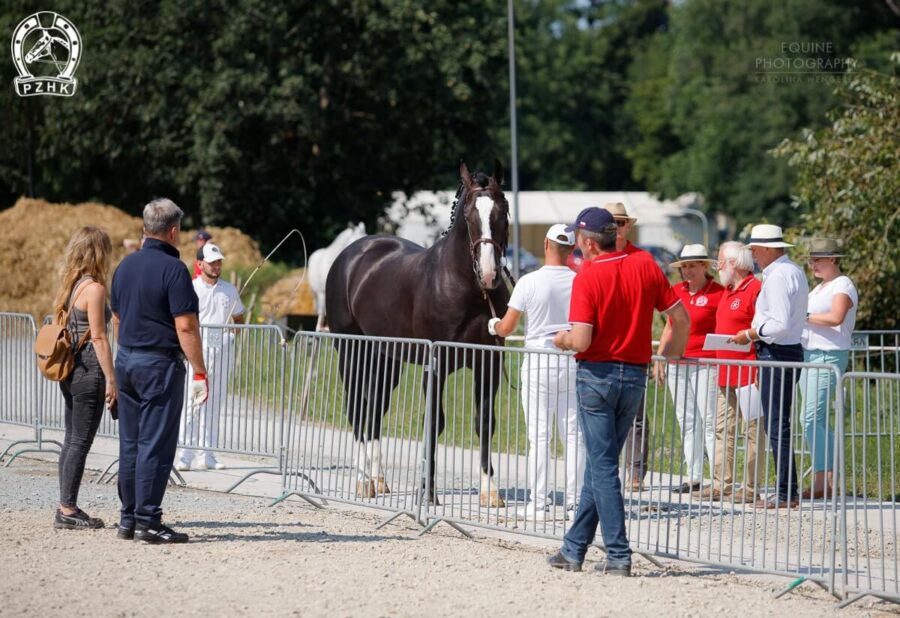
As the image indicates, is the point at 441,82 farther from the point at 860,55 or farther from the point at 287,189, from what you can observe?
the point at 860,55

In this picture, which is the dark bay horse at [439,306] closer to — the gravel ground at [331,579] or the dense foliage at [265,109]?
the gravel ground at [331,579]

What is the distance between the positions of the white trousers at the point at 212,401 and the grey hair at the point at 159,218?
2951 millimetres

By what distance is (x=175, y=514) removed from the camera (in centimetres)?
902

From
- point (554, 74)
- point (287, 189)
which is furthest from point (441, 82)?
point (554, 74)

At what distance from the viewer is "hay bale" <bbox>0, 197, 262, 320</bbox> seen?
2589cm

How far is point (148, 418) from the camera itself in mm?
7762

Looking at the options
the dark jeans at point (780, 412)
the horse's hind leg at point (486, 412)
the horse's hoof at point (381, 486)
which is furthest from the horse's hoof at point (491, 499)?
the dark jeans at point (780, 412)

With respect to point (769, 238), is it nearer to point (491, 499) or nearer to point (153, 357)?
point (491, 499)

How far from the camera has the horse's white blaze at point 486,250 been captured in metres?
9.38

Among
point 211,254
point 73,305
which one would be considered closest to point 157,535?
point 73,305

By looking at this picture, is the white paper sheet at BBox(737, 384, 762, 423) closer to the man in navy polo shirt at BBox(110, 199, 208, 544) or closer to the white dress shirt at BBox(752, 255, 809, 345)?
the white dress shirt at BBox(752, 255, 809, 345)

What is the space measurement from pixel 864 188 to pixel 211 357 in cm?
1041

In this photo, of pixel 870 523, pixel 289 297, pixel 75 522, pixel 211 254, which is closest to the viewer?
pixel 75 522

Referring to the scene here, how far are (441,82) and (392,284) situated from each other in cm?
2010
